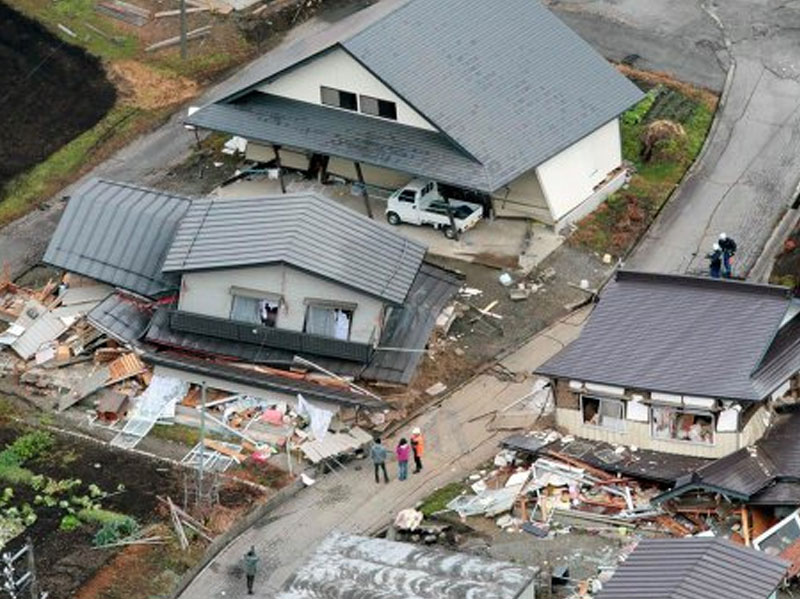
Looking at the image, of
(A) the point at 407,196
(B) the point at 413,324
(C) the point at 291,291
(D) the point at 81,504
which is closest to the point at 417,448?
(B) the point at 413,324

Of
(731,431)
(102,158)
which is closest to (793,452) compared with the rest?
(731,431)

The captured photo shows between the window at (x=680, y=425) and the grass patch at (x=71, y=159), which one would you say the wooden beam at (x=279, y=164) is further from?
the window at (x=680, y=425)

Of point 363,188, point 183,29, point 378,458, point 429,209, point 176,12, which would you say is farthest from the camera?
point 176,12

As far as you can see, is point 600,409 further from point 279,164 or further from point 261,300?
point 279,164

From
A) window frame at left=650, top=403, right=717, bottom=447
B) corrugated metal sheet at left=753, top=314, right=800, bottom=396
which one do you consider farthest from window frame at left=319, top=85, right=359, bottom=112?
corrugated metal sheet at left=753, top=314, right=800, bottom=396

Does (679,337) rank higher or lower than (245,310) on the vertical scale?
higher

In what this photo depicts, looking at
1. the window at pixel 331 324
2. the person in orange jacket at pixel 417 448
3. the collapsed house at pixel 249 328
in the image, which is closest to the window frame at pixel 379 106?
the collapsed house at pixel 249 328

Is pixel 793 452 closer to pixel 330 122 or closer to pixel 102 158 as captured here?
pixel 330 122
